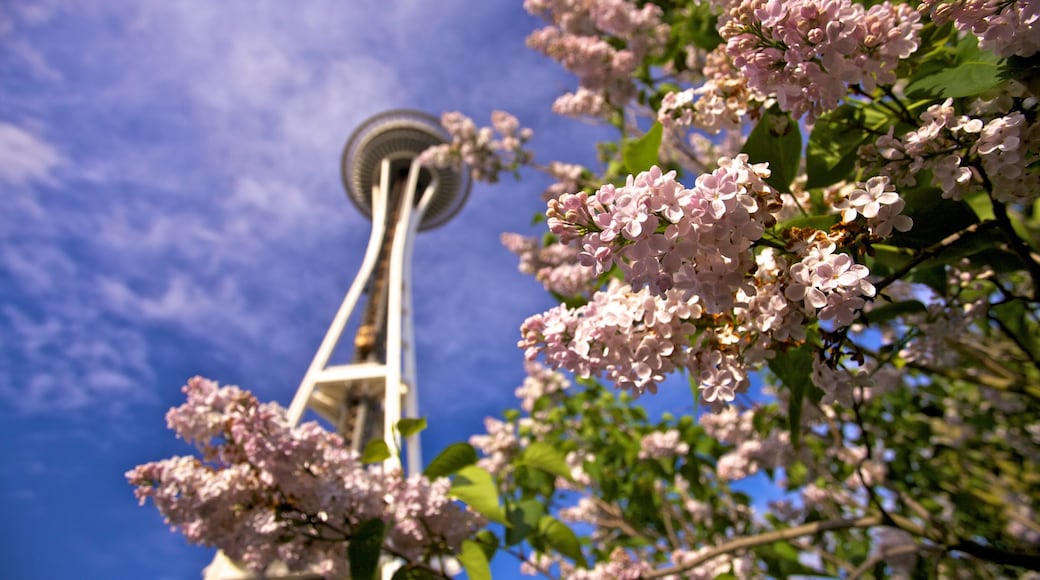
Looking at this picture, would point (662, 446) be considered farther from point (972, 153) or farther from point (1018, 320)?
point (972, 153)

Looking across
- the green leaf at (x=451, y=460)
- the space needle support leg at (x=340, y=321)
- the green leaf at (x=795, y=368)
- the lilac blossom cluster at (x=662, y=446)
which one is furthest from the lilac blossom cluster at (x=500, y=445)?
the space needle support leg at (x=340, y=321)

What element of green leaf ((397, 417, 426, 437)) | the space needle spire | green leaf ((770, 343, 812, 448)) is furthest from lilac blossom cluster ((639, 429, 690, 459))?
the space needle spire

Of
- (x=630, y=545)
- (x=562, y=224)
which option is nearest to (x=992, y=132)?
(x=562, y=224)

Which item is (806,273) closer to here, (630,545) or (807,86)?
(807,86)

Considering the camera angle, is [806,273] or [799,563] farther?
[799,563]

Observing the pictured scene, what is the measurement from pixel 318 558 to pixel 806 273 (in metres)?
2.01

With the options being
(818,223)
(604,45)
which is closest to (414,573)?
(818,223)

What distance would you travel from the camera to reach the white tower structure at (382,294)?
17.2 m

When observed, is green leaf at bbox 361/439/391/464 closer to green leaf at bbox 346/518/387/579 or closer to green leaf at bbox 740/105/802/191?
green leaf at bbox 346/518/387/579

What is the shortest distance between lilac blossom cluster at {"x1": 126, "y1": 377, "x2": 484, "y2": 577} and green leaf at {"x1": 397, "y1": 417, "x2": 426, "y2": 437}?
0.19m

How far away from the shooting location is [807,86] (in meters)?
1.10

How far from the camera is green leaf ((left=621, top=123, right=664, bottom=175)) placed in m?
1.48

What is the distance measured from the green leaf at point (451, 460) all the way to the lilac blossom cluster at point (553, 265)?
35.6 inches

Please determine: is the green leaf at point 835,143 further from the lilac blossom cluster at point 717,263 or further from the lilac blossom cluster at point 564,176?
the lilac blossom cluster at point 564,176
